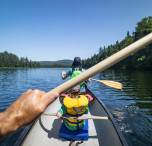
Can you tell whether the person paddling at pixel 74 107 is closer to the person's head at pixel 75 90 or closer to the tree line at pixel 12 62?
the person's head at pixel 75 90

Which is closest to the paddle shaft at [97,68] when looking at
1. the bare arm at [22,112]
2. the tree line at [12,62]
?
the bare arm at [22,112]

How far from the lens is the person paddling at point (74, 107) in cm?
276

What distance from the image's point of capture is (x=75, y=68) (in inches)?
166

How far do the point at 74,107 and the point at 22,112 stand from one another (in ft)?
6.81

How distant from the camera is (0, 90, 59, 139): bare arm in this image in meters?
0.77

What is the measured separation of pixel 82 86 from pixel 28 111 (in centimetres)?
394

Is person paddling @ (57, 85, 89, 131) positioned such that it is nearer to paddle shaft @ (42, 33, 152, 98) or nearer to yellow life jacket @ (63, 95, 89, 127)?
yellow life jacket @ (63, 95, 89, 127)

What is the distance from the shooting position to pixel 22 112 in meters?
0.81

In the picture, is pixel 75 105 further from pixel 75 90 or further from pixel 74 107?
pixel 75 90

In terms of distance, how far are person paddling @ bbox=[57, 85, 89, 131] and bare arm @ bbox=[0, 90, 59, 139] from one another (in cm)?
195

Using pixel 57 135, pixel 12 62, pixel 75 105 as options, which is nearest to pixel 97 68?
pixel 75 105

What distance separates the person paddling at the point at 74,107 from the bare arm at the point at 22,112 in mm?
1948

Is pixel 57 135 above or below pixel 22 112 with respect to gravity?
below

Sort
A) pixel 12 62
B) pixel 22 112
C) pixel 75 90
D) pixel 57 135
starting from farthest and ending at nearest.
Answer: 1. pixel 12 62
2. pixel 57 135
3. pixel 75 90
4. pixel 22 112
